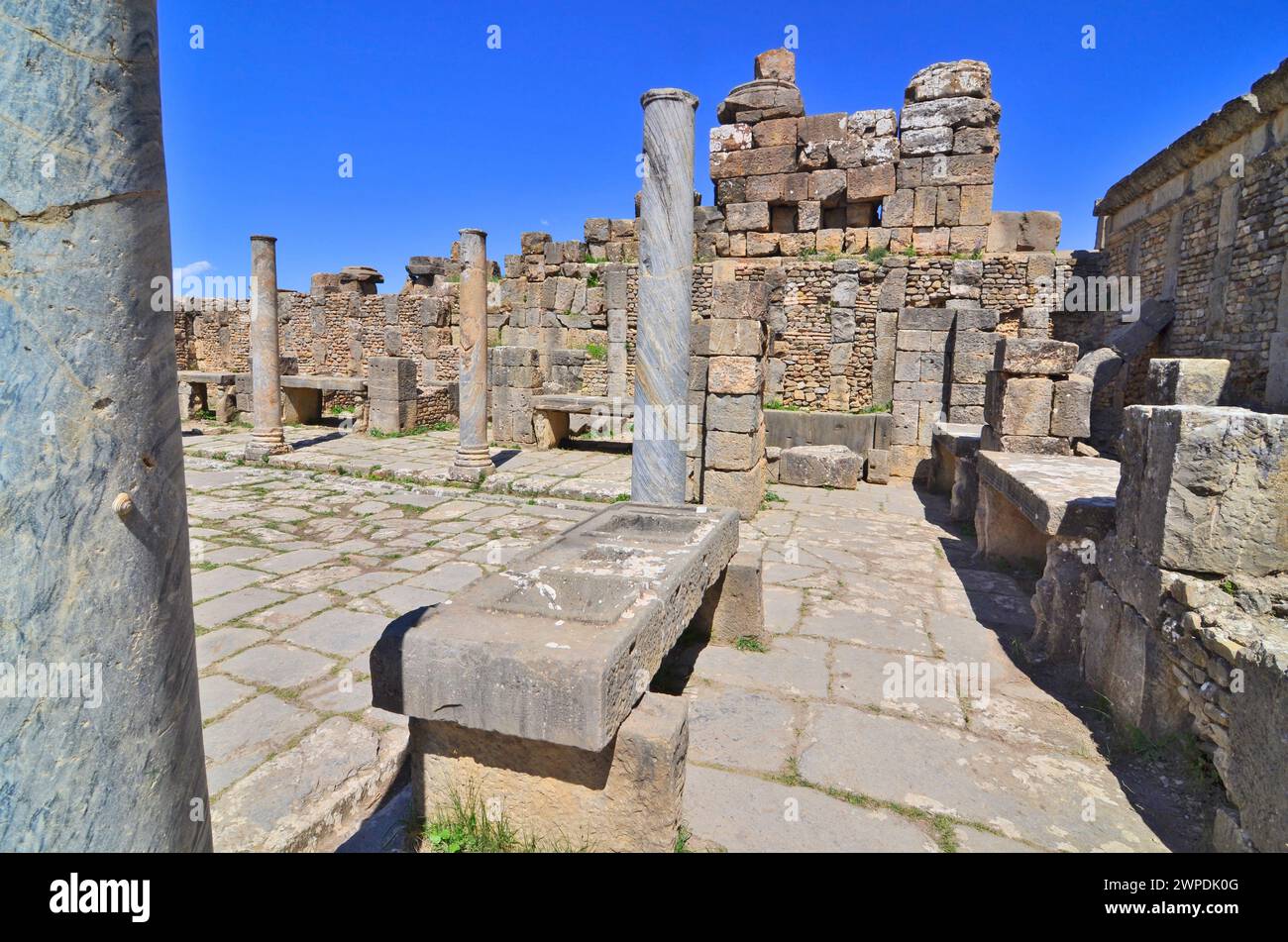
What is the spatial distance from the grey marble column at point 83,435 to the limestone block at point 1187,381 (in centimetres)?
546

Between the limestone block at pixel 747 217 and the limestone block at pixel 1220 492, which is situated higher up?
the limestone block at pixel 747 217

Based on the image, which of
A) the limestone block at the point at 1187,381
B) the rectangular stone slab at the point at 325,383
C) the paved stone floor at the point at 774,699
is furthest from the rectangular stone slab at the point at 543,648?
the rectangular stone slab at the point at 325,383

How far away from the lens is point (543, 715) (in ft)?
6.69

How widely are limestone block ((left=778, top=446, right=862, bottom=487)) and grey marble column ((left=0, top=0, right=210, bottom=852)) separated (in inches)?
349

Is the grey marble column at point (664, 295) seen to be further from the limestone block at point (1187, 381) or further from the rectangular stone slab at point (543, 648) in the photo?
the limestone block at point (1187, 381)

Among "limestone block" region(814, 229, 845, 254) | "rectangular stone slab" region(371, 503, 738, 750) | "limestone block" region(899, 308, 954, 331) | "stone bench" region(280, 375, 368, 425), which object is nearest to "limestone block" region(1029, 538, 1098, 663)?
"rectangular stone slab" region(371, 503, 738, 750)

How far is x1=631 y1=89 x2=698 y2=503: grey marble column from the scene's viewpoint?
5734 mm

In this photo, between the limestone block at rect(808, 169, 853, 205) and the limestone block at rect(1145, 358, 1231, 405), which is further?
the limestone block at rect(808, 169, 853, 205)

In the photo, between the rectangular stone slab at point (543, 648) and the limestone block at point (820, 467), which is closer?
the rectangular stone slab at point (543, 648)

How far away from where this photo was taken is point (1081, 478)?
4.82 metres

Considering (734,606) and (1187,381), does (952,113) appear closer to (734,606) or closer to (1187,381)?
(1187,381)

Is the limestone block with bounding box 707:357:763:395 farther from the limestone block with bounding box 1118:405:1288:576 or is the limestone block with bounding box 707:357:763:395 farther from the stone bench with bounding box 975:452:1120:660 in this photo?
the limestone block with bounding box 1118:405:1288:576

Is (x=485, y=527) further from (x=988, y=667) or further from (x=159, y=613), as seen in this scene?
(x=159, y=613)

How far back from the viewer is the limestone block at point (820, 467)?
30.7ft
